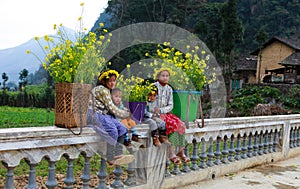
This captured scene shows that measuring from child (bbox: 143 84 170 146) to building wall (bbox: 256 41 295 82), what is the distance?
30.8 m

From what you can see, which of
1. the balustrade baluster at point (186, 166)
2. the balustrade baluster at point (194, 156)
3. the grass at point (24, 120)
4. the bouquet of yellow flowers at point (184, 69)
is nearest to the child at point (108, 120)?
the bouquet of yellow flowers at point (184, 69)

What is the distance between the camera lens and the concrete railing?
2.63 meters

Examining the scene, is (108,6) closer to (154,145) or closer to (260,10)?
(260,10)

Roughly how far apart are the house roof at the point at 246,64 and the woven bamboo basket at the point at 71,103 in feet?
108

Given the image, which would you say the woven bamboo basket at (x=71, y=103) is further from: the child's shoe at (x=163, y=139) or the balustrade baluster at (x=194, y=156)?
the balustrade baluster at (x=194, y=156)

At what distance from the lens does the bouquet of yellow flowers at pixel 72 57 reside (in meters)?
2.96

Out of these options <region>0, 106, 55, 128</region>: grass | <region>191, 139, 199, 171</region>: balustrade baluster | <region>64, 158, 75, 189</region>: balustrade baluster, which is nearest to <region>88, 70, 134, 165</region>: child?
<region>64, 158, 75, 189</region>: balustrade baluster

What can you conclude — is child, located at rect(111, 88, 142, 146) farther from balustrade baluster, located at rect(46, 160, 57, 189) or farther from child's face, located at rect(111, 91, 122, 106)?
balustrade baluster, located at rect(46, 160, 57, 189)

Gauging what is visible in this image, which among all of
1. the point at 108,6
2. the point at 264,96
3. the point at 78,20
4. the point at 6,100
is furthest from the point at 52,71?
the point at 108,6

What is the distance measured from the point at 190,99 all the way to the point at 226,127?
3.65 ft

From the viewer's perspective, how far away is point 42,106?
26.0 meters

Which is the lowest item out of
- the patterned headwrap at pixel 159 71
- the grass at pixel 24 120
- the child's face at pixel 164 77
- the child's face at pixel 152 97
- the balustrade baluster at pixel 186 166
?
the grass at pixel 24 120

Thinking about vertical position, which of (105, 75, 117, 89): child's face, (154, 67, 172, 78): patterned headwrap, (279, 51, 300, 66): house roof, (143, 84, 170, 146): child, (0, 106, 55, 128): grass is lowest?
(0, 106, 55, 128): grass

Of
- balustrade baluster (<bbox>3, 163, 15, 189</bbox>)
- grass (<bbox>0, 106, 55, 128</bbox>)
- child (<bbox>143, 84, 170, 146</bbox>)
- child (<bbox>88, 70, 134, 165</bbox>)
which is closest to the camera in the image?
balustrade baluster (<bbox>3, 163, 15, 189</bbox>)
